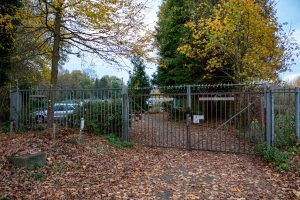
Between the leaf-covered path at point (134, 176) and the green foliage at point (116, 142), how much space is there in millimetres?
745

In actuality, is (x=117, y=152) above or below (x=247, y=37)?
below

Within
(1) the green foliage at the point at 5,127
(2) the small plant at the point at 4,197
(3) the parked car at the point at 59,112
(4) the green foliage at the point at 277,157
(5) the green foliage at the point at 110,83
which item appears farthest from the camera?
(5) the green foliage at the point at 110,83

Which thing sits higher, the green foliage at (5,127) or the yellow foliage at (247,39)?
the yellow foliage at (247,39)

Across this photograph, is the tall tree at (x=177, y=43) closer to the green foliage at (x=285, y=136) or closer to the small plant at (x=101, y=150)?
the green foliage at (x=285, y=136)

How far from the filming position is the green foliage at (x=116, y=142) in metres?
9.59

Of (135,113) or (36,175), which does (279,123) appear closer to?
(135,113)

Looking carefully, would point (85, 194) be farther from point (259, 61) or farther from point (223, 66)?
point (223, 66)

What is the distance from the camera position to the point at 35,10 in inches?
419

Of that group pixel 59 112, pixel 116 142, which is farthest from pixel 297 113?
pixel 59 112

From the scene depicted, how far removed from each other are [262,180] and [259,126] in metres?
3.32

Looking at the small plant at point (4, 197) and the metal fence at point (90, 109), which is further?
the metal fence at point (90, 109)

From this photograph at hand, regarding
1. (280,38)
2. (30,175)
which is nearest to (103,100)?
(30,175)

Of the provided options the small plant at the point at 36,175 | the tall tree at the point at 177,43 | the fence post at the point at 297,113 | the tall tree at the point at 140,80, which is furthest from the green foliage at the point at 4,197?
the tall tree at the point at 140,80

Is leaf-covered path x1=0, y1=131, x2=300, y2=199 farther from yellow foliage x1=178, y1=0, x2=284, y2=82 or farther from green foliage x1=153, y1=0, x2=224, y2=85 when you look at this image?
green foliage x1=153, y1=0, x2=224, y2=85
